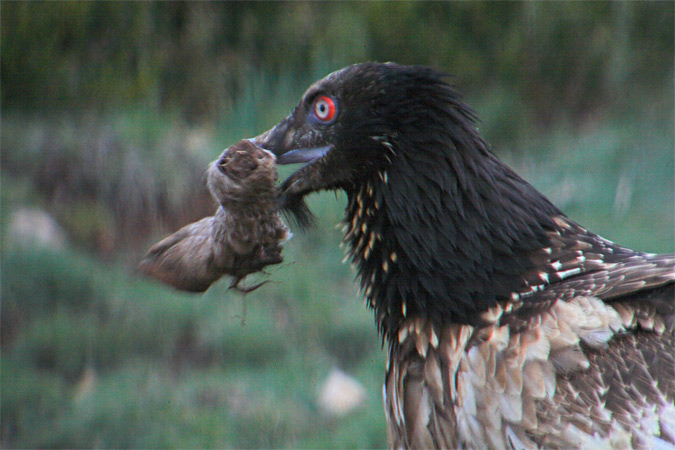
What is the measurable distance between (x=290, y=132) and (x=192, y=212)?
3.07m

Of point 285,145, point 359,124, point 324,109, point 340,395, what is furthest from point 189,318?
point 359,124

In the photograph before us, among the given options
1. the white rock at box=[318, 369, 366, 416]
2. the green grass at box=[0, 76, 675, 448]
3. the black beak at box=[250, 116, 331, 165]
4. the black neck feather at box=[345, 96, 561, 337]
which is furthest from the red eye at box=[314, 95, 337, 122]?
the white rock at box=[318, 369, 366, 416]

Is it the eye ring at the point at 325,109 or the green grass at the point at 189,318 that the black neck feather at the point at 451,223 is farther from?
the green grass at the point at 189,318

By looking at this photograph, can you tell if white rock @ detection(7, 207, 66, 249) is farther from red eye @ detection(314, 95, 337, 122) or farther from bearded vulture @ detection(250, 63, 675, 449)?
red eye @ detection(314, 95, 337, 122)

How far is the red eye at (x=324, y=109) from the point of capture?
2.54m

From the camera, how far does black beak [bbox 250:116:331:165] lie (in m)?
2.59

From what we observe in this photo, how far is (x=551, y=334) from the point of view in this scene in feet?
7.12

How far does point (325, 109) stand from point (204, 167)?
344 cm

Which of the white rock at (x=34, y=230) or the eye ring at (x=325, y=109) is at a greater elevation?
the white rock at (x=34, y=230)

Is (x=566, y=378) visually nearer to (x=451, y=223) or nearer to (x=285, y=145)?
(x=451, y=223)

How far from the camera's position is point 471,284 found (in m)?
2.34

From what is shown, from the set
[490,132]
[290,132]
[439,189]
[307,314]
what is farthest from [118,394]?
[490,132]

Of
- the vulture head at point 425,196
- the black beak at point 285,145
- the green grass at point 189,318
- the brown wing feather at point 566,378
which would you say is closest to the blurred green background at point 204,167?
the green grass at point 189,318

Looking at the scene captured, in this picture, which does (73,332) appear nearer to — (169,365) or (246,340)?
(169,365)
